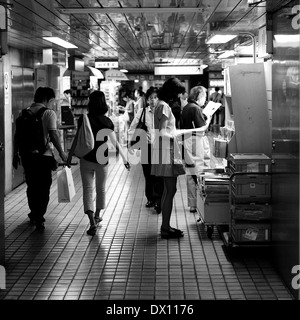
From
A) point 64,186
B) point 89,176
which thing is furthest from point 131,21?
point 64,186

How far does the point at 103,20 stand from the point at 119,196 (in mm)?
3177

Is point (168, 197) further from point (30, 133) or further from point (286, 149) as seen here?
point (286, 149)

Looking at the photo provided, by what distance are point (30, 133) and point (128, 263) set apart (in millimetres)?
2282

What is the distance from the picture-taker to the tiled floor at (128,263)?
5.34 metres

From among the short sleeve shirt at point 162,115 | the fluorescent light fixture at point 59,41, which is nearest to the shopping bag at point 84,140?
the short sleeve shirt at point 162,115

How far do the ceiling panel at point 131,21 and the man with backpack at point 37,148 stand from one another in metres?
1.24

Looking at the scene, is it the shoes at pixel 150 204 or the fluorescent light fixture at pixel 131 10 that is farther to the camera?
A: the shoes at pixel 150 204

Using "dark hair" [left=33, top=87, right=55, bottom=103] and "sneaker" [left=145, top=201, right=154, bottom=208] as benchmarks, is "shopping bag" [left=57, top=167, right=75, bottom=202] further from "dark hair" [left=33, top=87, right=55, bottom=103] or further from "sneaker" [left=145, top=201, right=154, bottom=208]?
"sneaker" [left=145, top=201, right=154, bottom=208]

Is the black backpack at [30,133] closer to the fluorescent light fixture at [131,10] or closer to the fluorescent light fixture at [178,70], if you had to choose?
the fluorescent light fixture at [131,10]

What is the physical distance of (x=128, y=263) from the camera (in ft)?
20.5

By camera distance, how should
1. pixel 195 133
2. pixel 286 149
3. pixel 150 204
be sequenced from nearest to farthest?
pixel 286 149
pixel 195 133
pixel 150 204

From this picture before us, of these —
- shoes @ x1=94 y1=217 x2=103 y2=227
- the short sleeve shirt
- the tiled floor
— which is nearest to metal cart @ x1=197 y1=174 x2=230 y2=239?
the tiled floor
